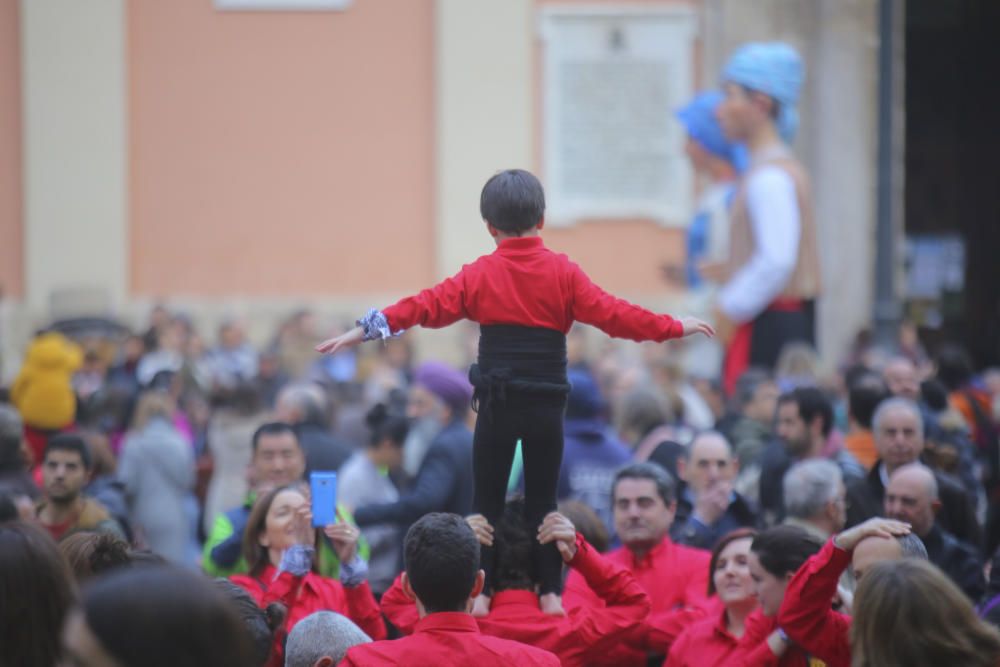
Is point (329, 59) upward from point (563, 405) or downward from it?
upward

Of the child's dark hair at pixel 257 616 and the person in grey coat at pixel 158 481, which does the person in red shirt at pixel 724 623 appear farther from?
the person in grey coat at pixel 158 481

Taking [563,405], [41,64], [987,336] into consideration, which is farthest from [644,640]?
[987,336]

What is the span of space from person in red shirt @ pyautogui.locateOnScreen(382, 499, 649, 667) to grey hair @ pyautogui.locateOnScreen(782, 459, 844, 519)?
4.76 ft

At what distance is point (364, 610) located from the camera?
5016mm

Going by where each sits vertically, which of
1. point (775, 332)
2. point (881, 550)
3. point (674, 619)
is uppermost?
point (775, 332)

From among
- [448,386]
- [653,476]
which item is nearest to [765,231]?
[448,386]

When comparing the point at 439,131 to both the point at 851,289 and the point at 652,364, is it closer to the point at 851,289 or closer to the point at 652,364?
the point at 851,289

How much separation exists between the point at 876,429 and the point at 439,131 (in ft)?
32.5

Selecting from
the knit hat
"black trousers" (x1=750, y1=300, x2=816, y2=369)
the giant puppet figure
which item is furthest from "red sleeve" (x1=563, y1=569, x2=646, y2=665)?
"black trousers" (x1=750, y1=300, x2=816, y2=369)

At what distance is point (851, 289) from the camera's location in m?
16.1

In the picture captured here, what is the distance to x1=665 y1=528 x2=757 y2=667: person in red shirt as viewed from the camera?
4.97 meters

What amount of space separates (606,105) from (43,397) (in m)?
8.44

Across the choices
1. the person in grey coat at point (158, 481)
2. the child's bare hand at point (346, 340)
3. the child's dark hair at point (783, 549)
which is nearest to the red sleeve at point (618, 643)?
the child's dark hair at point (783, 549)

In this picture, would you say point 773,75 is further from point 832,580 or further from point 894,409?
point 832,580
